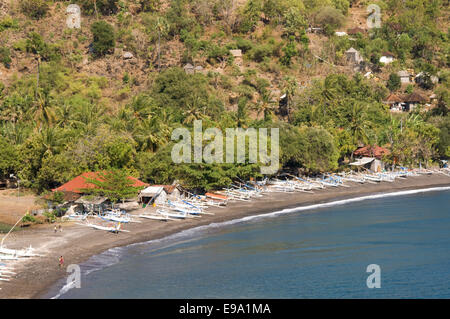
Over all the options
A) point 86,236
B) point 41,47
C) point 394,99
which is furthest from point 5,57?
point 394,99

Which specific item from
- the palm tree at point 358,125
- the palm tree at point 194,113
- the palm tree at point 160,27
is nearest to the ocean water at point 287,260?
the palm tree at point 194,113

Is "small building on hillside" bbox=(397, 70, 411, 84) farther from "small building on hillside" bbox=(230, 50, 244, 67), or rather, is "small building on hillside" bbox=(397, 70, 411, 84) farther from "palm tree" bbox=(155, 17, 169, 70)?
"palm tree" bbox=(155, 17, 169, 70)

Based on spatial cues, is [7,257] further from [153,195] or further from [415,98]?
[415,98]

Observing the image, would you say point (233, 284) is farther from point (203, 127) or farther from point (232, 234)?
point (203, 127)

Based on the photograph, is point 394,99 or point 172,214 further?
point 394,99

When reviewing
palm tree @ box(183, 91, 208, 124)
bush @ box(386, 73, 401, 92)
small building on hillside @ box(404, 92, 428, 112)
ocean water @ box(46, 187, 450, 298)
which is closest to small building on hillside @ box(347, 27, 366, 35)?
bush @ box(386, 73, 401, 92)

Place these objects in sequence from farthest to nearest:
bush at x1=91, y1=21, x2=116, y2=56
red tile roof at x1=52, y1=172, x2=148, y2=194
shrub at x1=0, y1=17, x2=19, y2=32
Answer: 1. shrub at x1=0, y1=17, x2=19, y2=32
2. bush at x1=91, y1=21, x2=116, y2=56
3. red tile roof at x1=52, y1=172, x2=148, y2=194
